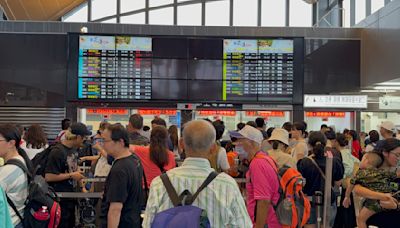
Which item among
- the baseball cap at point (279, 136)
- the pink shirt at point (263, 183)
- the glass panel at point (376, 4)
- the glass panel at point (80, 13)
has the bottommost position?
the pink shirt at point (263, 183)

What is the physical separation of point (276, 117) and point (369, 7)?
4.30 m

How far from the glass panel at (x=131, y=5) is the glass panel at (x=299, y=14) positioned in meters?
6.84

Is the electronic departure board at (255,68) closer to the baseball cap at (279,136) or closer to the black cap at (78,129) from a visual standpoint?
the baseball cap at (279,136)

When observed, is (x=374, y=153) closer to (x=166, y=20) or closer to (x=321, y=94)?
(x=321, y=94)

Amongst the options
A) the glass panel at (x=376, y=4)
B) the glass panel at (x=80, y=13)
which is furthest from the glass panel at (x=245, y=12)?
the glass panel at (x=376, y=4)

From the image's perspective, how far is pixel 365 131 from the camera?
10.5 meters

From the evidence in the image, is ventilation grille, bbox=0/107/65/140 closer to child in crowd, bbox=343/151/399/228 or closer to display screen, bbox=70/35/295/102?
display screen, bbox=70/35/295/102

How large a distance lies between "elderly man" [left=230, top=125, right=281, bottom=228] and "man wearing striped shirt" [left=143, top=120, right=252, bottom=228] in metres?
1.13

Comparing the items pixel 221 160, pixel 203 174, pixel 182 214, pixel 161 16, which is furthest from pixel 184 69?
pixel 161 16

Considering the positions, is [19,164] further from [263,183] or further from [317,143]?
[317,143]

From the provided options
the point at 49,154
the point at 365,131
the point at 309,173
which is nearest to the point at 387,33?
the point at 365,131

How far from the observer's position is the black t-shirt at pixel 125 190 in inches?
132

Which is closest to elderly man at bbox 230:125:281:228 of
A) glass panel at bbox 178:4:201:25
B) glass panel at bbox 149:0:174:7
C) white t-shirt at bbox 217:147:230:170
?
white t-shirt at bbox 217:147:230:170

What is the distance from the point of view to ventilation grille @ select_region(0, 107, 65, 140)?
970 cm
